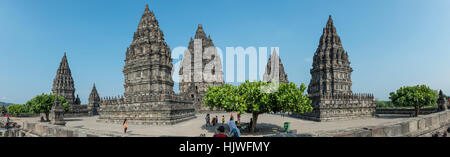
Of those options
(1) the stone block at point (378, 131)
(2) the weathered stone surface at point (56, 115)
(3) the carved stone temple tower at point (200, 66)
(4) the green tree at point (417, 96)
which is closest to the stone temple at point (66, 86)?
(3) the carved stone temple tower at point (200, 66)

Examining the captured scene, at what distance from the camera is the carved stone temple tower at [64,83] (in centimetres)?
5509

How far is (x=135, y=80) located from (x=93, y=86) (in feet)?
116

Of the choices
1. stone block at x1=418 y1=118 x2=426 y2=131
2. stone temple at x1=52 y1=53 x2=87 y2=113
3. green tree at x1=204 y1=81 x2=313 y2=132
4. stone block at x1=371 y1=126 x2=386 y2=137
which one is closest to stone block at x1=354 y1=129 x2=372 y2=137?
stone block at x1=371 y1=126 x2=386 y2=137

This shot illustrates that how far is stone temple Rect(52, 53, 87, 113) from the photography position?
180 feet

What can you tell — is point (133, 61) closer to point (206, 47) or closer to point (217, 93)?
point (217, 93)

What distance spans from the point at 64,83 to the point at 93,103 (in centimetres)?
894

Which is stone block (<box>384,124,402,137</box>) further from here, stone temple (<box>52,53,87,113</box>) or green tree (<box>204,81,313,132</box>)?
stone temple (<box>52,53,87,113</box>)

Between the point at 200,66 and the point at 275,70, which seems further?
the point at 275,70

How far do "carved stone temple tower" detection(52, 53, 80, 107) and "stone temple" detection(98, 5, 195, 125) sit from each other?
3066 centimetres

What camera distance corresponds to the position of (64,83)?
2202 inches

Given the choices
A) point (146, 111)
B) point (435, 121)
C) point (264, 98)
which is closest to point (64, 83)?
point (146, 111)

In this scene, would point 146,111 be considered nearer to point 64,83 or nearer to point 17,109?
point 64,83
